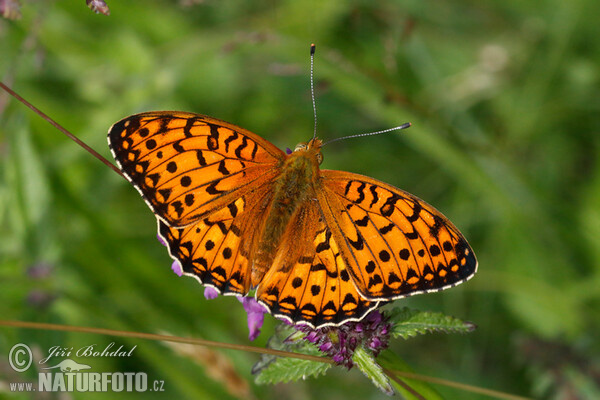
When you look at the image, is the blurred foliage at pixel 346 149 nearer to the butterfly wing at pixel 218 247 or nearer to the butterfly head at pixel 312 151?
the butterfly head at pixel 312 151

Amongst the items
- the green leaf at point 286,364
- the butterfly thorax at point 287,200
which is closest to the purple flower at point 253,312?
the green leaf at point 286,364

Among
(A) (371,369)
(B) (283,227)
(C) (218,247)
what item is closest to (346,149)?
(B) (283,227)

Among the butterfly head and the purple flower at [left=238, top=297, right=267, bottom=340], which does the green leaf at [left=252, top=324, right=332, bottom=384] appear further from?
the butterfly head

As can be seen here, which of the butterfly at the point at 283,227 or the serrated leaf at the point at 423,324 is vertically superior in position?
the butterfly at the point at 283,227

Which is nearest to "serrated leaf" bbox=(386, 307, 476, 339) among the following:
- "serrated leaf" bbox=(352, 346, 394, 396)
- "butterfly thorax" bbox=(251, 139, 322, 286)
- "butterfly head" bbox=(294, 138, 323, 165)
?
"serrated leaf" bbox=(352, 346, 394, 396)

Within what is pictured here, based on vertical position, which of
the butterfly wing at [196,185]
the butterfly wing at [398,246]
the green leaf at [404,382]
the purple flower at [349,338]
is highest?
the butterfly wing at [196,185]

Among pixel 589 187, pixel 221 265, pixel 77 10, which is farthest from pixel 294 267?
pixel 77 10

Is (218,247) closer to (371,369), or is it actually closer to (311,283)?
(311,283)

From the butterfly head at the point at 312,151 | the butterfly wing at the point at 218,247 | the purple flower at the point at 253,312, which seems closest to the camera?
the butterfly wing at the point at 218,247
